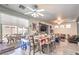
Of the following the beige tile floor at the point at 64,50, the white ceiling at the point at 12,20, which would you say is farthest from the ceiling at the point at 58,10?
the beige tile floor at the point at 64,50

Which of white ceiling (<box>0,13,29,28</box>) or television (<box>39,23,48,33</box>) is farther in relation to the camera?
television (<box>39,23,48,33</box>)

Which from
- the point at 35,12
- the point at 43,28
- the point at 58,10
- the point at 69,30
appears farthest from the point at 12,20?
the point at 69,30

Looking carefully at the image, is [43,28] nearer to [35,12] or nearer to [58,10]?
[35,12]

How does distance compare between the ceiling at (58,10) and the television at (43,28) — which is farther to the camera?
the television at (43,28)

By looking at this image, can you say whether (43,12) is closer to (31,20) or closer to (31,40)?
(31,20)

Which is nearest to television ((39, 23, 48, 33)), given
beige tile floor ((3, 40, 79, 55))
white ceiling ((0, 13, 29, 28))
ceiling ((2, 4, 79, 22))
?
ceiling ((2, 4, 79, 22))

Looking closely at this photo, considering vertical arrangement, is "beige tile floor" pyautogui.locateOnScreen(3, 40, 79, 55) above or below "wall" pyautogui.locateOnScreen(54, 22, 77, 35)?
below

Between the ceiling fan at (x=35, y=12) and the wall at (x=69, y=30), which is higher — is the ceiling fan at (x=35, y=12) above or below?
above

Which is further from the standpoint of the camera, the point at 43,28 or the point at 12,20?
the point at 43,28

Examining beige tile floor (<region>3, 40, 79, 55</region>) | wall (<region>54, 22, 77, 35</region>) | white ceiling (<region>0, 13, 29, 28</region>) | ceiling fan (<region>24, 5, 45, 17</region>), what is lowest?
beige tile floor (<region>3, 40, 79, 55</region>)

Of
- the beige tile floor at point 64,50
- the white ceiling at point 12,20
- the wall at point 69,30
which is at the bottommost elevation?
the beige tile floor at point 64,50

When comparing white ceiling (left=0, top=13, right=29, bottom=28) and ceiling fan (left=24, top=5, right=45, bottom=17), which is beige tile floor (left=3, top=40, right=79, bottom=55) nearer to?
white ceiling (left=0, top=13, right=29, bottom=28)

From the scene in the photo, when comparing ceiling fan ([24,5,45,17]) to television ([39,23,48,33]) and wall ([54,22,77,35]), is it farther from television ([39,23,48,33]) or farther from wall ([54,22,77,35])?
wall ([54,22,77,35])

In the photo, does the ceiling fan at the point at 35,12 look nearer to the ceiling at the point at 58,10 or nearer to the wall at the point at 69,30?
the ceiling at the point at 58,10
